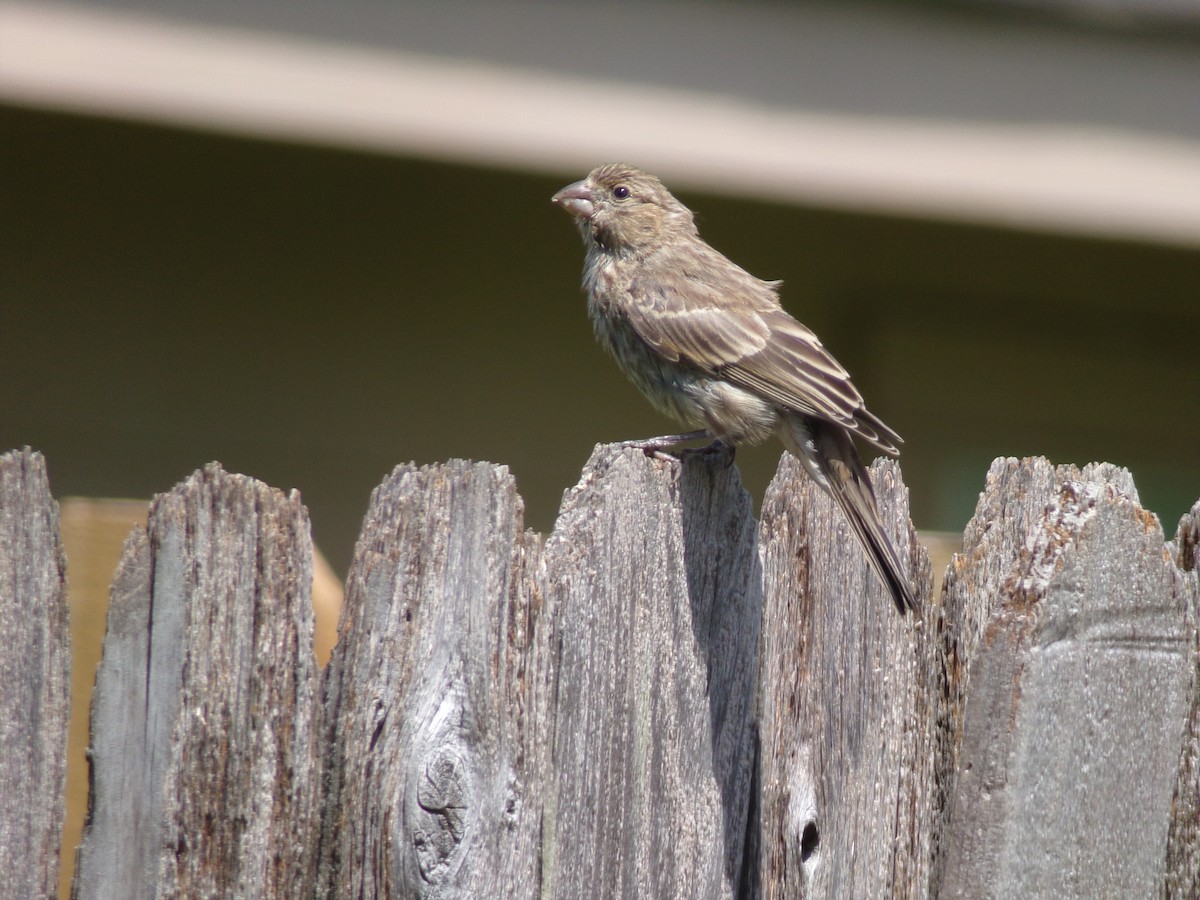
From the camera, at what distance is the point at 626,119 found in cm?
508

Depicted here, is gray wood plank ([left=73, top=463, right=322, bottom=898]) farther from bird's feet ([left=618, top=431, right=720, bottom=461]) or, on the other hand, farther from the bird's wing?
the bird's wing

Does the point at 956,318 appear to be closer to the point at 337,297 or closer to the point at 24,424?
the point at 337,297

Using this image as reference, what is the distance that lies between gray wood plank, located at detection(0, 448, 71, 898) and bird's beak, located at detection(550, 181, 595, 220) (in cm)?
278

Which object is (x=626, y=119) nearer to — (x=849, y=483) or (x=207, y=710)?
(x=849, y=483)

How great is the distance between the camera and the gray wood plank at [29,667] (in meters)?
2.24

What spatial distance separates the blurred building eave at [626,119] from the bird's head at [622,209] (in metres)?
0.19

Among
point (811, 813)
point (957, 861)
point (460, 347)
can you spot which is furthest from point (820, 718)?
point (460, 347)

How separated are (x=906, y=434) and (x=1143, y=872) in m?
4.01


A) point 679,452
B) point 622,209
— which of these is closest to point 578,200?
point 622,209

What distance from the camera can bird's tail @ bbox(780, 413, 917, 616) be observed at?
2.62m

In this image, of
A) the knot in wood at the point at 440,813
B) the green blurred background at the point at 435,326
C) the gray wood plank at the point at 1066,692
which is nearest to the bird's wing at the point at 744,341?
the gray wood plank at the point at 1066,692

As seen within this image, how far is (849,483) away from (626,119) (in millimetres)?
2526

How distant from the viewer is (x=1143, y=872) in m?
2.64

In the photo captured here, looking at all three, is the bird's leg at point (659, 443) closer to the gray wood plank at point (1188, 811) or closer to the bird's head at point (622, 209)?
the gray wood plank at point (1188, 811)
